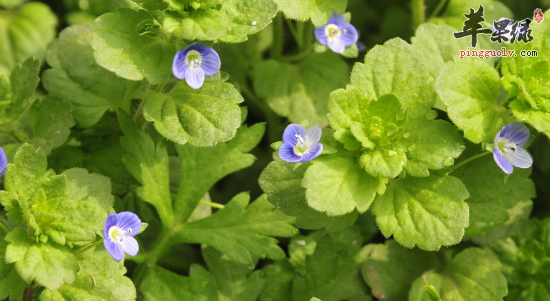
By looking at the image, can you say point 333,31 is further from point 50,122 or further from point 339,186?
point 50,122

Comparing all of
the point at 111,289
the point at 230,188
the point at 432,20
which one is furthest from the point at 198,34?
the point at 432,20

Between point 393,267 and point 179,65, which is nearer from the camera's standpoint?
point 179,65

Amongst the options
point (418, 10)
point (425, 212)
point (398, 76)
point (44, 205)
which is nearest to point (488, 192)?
point (425, 212)

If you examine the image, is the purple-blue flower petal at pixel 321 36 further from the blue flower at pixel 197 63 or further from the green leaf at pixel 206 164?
the blue flower at pixel 197 63

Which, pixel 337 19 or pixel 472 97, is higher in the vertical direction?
pixel 472 97

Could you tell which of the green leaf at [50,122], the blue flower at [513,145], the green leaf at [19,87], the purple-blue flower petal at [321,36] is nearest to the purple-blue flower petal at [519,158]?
the blue flower at [513,145]

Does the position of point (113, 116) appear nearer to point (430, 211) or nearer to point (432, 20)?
point (430, 211)
